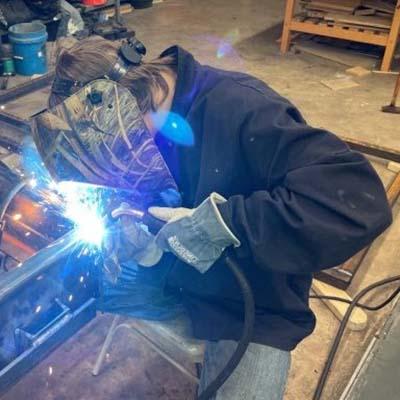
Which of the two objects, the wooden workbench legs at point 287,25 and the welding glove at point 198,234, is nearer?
the welding glove at point 198,234

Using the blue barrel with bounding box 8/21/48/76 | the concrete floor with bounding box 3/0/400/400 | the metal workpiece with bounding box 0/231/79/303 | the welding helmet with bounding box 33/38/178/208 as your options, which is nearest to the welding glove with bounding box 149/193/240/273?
the welding helmet with bounding box 33/38/178/208

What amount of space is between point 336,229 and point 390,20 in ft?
13.2

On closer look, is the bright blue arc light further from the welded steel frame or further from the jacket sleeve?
the welded steel frame

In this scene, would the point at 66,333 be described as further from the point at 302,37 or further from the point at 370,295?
the point at 302,37

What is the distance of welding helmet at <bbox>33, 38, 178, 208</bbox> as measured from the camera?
1.10 m

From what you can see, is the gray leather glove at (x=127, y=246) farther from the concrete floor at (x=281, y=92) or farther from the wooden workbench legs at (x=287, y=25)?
the wooden workbench legs at (x=287, y=25)

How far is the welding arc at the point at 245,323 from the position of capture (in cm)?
116

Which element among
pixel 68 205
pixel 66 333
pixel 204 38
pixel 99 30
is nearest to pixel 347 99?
pixel 204 38

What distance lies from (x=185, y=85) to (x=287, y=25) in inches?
155

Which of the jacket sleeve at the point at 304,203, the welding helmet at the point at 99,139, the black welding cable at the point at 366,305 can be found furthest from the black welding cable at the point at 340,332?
the welding helmet at the point at 99,139

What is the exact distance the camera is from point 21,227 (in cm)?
154

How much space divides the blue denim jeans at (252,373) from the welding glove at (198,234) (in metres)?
0.30

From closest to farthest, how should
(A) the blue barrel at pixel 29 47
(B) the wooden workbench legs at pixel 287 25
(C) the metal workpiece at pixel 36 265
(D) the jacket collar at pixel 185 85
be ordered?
(C) the metal workpiece at pixel 36 265 → (D) the jacket collar at pixel 185 85 → (A) the blue barrel at pixel 29 47 → (B) the wooden workbench legs at pixel 287 25

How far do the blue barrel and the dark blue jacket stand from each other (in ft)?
11.1
